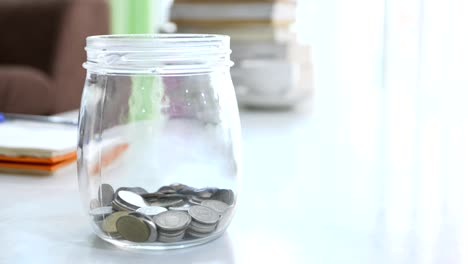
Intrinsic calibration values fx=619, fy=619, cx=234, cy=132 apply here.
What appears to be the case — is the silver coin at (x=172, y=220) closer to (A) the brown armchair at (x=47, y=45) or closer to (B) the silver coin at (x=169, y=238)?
(B) the silver coin at (x=169, y=238)

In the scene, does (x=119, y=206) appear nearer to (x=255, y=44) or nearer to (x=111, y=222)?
(x=111, y=222)

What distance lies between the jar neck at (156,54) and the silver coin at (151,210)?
105 millimetres

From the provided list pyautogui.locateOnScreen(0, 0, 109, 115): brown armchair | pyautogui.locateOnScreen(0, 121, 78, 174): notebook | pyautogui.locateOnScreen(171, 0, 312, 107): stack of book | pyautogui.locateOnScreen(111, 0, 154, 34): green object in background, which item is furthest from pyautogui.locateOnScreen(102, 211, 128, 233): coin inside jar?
pyautogui.locateOnScreen(111, 0, 154, 34): green object in background

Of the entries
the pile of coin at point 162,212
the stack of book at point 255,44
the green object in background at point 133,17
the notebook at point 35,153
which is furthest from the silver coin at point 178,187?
the green object in background at point 133,17

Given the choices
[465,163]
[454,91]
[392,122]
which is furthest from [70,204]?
[454,91]

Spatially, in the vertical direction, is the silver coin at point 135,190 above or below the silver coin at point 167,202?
above

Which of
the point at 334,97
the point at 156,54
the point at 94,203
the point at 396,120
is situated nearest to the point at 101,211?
the point at 94,203

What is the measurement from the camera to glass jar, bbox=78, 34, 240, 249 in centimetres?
46

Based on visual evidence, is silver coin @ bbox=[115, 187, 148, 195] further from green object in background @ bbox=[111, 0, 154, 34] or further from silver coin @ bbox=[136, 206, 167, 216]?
green object in background @ bbox=[111, 0, 154, 34]

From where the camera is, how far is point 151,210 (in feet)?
1.53

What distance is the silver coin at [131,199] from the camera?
0.47m

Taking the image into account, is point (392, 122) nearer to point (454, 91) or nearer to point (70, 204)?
point (454, 91)

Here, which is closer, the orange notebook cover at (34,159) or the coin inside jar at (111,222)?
the coin inside jar at (111,222)

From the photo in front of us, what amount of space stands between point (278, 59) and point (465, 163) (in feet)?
1.88
